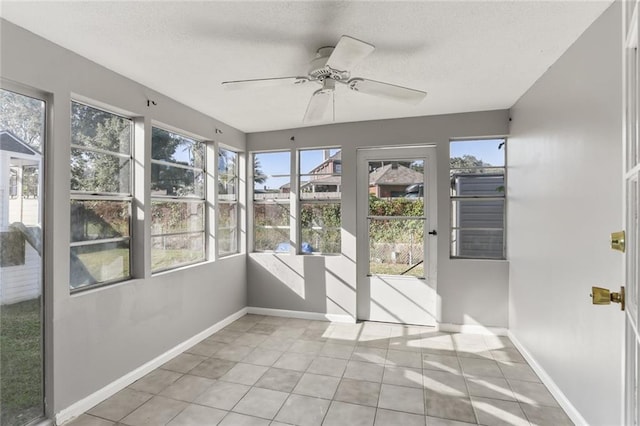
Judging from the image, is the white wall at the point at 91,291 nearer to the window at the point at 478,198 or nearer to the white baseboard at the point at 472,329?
the white baseboard at the point at 472,329

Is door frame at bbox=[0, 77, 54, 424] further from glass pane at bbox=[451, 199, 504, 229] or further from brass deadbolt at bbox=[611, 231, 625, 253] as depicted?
glass pane at bbox=[451, 199, 504, 229]

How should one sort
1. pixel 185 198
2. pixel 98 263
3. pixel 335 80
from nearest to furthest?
pixel 335 80 < pixel 98 263 < pixel 185 198

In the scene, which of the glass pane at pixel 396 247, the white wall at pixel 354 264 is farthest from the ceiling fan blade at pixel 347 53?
the glass pane at pixel 396 247

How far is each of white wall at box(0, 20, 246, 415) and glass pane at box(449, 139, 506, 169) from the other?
117 inches

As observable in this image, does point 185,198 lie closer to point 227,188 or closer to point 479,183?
point 227,188

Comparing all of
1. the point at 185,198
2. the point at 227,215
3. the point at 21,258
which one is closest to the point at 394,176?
the point at 227,215

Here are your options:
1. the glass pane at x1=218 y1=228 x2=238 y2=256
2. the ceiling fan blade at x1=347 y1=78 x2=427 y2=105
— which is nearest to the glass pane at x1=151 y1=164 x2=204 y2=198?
the glass pane at x1=218 y1=228 x2=238 y2=256

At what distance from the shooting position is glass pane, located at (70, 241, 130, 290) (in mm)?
2400

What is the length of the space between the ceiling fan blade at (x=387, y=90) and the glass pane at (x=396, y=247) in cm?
190

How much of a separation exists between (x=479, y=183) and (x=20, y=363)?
14.0 feet

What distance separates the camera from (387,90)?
2295 mm

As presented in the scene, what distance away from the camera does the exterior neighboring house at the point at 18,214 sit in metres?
1.96

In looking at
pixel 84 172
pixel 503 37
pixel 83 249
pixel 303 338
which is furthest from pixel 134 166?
pixel 503 37

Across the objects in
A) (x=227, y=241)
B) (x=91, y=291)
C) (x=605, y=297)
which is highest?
(x=605, y=297)
